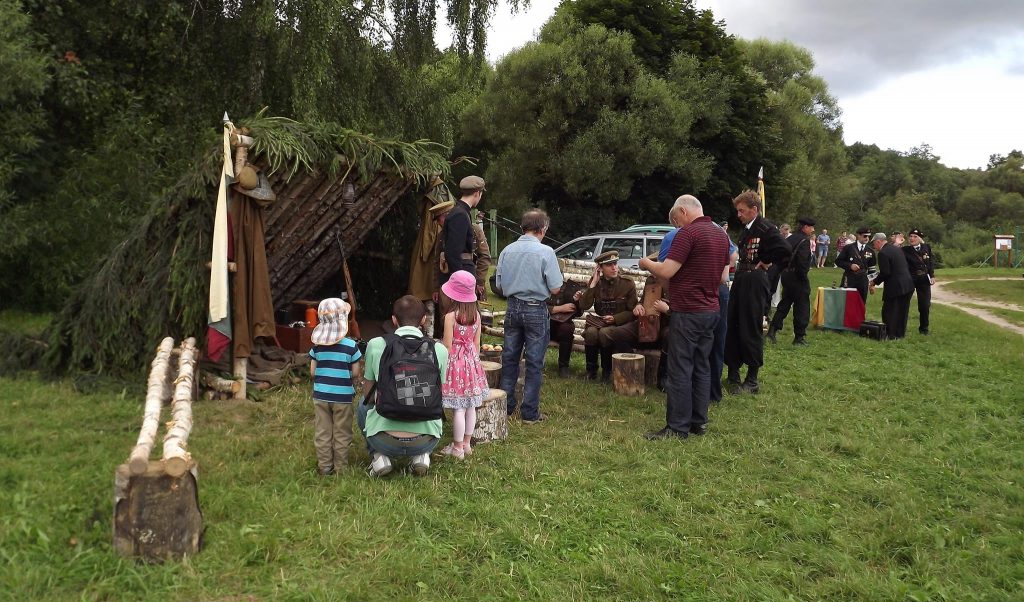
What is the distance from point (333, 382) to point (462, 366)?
96cm

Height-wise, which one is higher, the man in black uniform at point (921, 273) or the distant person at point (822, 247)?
the distant person at point (822, 247)

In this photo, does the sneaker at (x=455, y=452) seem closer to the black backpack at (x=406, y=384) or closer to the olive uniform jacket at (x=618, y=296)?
the black backpack at (x=406, y=384)

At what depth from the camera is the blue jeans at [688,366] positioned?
5.85 metres

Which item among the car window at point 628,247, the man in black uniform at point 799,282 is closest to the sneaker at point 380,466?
the man in black uniform at point 799,282

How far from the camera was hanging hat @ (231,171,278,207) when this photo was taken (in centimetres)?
656

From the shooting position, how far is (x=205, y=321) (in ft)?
21.9

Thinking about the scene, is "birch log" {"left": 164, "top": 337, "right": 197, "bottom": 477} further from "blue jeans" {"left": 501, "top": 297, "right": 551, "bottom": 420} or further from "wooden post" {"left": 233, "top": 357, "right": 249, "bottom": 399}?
"blue jeans" {"left": 501, "top": 297, "right": 551, "bottom": 420}

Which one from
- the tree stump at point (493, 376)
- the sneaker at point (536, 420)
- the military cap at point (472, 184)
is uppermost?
the military cap at point (472, 184)

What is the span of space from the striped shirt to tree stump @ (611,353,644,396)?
335cm

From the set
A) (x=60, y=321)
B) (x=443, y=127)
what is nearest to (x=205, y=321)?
(x=60, y=321)

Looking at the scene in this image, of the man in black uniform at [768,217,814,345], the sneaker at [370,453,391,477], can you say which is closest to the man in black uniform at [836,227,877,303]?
the man in black uniform at [768,217,814,345]

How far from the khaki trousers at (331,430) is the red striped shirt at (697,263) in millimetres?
2766

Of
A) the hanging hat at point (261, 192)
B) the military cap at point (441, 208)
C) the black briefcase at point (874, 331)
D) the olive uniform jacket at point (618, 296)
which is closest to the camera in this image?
the hanging hat at point (261, 192)

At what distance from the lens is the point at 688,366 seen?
588 cm
